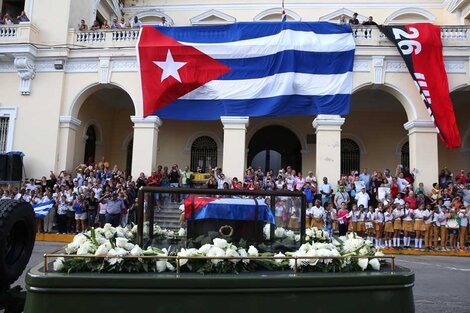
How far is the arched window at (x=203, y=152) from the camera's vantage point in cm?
2259

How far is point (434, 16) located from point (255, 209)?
22884 mm

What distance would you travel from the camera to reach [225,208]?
3471mm

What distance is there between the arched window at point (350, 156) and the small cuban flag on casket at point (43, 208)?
1333cm

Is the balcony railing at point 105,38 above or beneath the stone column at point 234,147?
above

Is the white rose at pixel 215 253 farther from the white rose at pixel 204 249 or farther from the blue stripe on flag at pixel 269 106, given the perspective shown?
the blue stripe on flag at pixel 269 106

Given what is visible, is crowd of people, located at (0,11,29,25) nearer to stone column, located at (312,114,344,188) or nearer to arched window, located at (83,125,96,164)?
arched window, located at (83,125,96,164)

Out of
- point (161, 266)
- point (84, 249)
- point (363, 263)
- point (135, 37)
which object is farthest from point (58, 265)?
point (135, 37)

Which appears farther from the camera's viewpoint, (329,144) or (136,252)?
(329,144)

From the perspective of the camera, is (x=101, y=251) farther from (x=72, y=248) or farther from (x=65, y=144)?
(x=65, y=144)

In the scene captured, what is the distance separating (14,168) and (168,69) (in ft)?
26.2

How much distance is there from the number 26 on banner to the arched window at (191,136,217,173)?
31.9 ft

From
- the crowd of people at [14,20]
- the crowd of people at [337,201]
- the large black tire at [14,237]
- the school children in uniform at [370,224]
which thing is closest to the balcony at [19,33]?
the crowd of people at [14,20]

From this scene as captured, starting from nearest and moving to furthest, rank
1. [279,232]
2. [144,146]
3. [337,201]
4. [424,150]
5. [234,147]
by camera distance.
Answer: [279,232] → [337,201] → [424,150] → [234,147] → [144,146]

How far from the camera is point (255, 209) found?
3479mm
